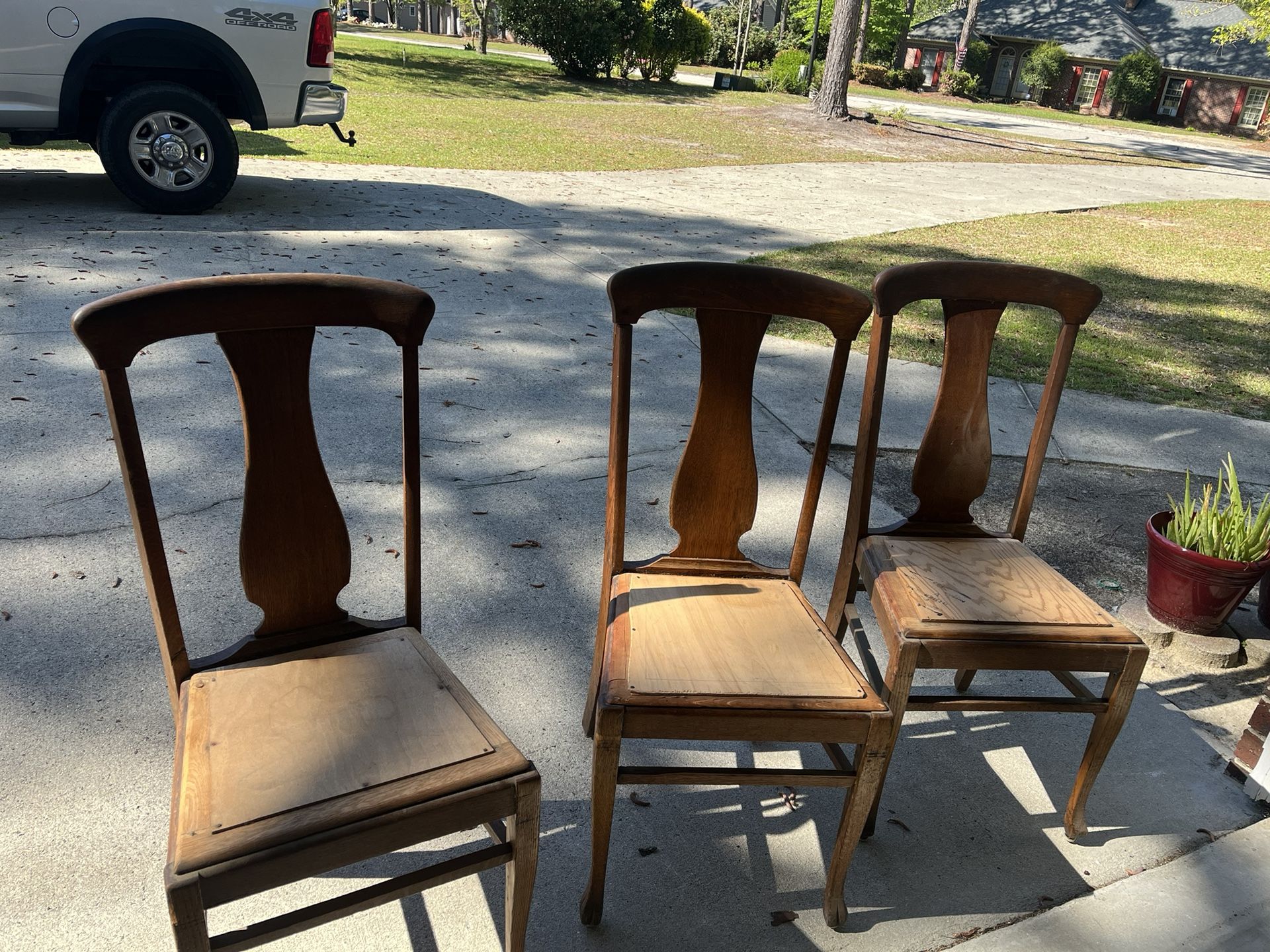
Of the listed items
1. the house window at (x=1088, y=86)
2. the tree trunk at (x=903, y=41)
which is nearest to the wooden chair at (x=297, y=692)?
the tree trunk at (x=903, y=41)

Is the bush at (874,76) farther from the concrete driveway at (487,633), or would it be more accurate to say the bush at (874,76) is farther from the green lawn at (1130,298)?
the concrete driveway at (487,633)

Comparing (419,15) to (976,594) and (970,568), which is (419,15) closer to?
(970,568)

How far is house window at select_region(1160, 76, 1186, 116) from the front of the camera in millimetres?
41219

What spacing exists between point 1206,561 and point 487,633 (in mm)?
2389

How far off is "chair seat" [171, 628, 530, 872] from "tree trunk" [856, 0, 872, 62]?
42464 mm

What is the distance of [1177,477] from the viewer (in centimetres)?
475

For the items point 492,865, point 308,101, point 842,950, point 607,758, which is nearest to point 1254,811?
point 842,950

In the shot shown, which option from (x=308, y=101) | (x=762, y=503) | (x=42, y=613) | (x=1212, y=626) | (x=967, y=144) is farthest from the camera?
(x=967, y=144)

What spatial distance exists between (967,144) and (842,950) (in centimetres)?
2026

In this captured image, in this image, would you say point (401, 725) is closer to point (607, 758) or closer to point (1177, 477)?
point (607, 758)

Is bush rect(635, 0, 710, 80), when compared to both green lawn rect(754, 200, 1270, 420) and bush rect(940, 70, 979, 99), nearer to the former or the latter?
green lawn rect(754, 200, 1270, 420)

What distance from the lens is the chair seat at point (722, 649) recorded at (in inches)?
80.4

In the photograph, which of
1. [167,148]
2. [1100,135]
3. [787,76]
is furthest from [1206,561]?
[1100,135]

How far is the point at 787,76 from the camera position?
93.0 ft
